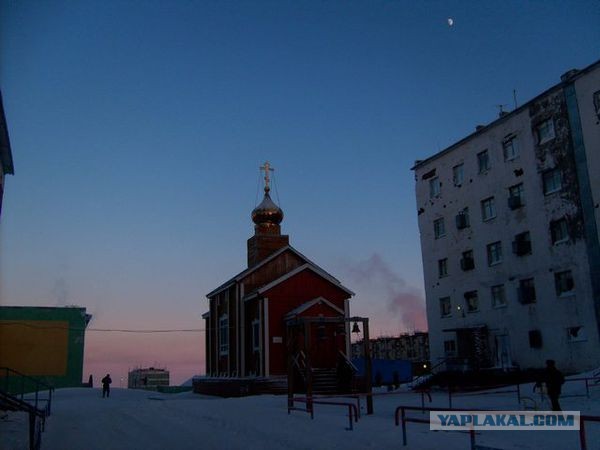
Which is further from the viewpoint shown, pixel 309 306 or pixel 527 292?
pixel 527 292

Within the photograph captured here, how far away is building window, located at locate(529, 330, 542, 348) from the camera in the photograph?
104ft

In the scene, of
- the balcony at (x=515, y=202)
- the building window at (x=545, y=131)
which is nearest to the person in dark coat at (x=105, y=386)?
the balcony at (x=515, y=202)

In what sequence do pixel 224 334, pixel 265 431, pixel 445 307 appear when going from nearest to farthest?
pixel 265 431, pixel 224 334, pixel 445 307

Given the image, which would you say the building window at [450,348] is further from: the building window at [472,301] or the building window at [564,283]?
the building window at [564,283]

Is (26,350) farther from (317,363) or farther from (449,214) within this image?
(449,214)

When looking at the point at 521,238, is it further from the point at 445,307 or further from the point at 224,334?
the point at 224,334

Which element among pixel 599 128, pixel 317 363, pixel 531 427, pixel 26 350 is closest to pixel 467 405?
pixel 531 427

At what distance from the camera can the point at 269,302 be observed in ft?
100

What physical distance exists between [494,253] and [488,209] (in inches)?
107

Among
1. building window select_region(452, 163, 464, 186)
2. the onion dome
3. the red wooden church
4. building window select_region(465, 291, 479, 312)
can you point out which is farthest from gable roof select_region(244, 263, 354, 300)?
building window select_region(452, 163, 464, 186)

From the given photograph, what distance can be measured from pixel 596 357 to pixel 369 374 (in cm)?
1440

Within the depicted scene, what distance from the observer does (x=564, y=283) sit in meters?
30.7

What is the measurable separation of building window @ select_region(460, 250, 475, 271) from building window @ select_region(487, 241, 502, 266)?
4.41ft

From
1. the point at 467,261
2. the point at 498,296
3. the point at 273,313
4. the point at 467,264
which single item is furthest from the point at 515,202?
the point at 273,313
